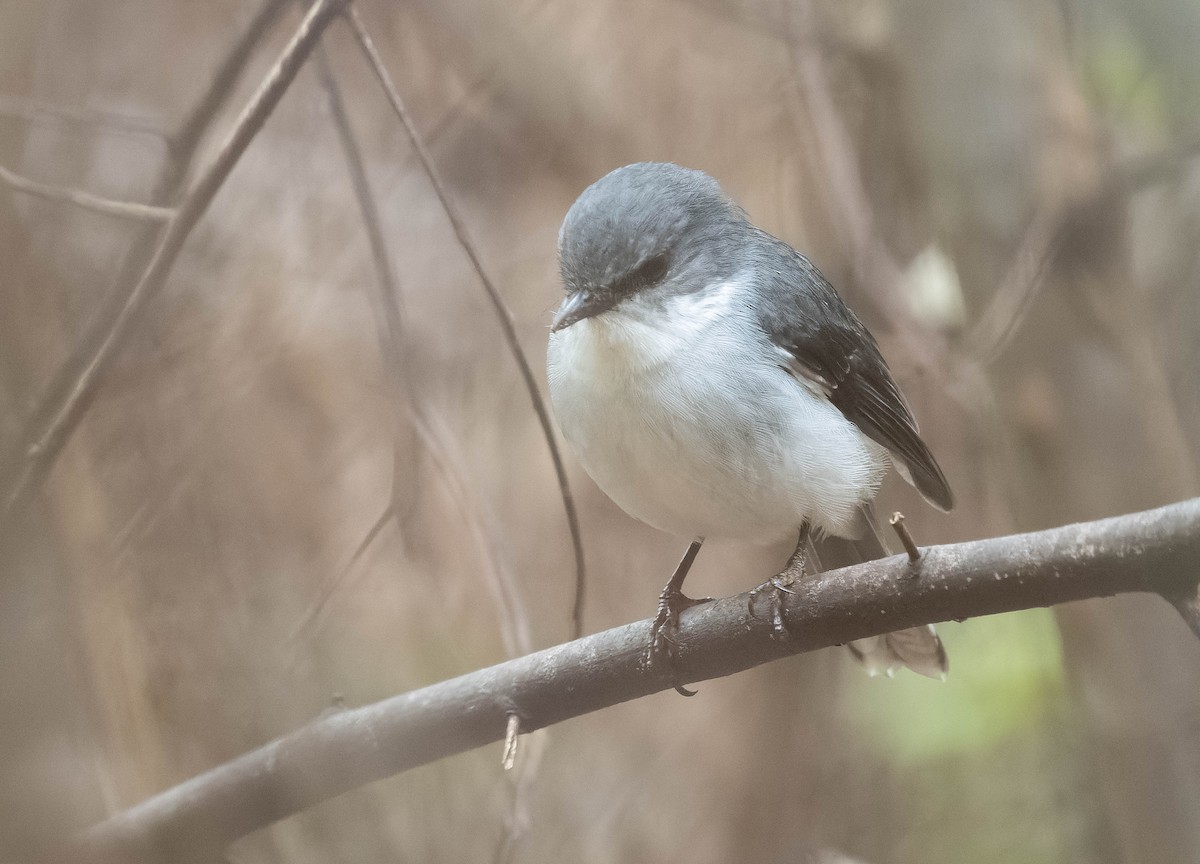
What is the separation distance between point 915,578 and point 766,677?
10.3ft

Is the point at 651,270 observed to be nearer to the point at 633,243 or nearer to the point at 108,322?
the point at 633,243

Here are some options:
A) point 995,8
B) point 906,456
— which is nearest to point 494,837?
point 906,456

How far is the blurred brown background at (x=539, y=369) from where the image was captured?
282 centimetres

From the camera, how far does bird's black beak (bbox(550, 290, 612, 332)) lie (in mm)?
2330

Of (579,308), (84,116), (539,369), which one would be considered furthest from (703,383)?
(539,369)

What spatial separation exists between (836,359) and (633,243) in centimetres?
62

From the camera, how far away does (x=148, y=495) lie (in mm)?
2924

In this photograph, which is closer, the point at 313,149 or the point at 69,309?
the point at 69,309

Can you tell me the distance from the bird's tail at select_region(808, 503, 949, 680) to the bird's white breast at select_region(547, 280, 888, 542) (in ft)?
1.15

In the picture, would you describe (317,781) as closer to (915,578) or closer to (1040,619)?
(915,578)

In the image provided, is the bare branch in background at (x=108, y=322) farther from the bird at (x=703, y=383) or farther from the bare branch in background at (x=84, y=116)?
the bird at (x=703, y=383)

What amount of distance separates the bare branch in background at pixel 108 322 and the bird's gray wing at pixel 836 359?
123cm

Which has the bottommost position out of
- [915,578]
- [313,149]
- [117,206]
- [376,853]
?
[376,853]

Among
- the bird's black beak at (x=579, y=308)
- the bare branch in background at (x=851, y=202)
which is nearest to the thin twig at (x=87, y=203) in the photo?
the bird's black beak at (x=579, y=308)
